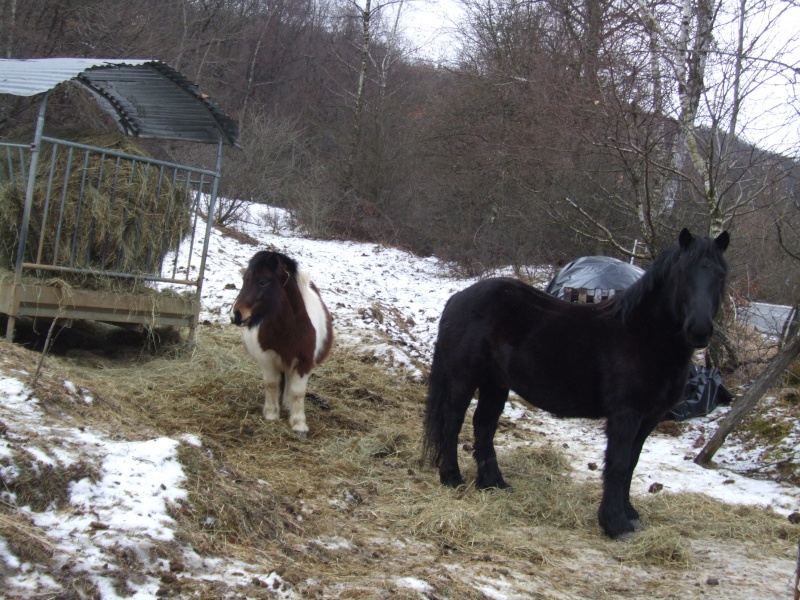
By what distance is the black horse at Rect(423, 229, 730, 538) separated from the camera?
420 centimetres

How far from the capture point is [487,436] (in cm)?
507

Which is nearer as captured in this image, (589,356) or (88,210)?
(589,356)

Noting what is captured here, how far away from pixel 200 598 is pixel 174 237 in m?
5.21

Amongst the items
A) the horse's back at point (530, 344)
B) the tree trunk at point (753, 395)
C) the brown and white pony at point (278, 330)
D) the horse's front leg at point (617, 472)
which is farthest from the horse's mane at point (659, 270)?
the brown and white pony at point (278, 330)

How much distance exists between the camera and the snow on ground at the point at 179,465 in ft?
8.88

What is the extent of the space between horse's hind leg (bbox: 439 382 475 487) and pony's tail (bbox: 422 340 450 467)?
0.28 ft

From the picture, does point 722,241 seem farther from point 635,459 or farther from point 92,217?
point 92,217

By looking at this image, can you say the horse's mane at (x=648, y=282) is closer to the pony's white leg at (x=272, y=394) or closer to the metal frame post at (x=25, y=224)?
the pony's white leg at (x=272, y=394)

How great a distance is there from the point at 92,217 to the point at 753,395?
20.1 feet

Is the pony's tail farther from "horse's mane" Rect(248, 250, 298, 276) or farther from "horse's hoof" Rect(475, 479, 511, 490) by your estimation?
"horse's mane" Rect(248, 250, 298, 276)

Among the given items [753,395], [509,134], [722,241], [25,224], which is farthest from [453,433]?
[509,134]

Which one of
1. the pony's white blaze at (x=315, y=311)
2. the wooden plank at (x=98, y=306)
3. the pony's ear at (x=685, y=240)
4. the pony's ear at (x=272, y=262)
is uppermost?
the pony's ear at (x=685, y=240)

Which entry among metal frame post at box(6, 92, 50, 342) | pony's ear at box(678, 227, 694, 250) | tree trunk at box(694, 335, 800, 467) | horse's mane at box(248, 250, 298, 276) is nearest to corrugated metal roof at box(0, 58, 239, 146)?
metal frame post at box(6, 92, 50, 342)

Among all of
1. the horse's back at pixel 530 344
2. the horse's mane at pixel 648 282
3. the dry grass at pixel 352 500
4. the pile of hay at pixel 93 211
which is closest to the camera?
the dry grass at pixel 352 500
